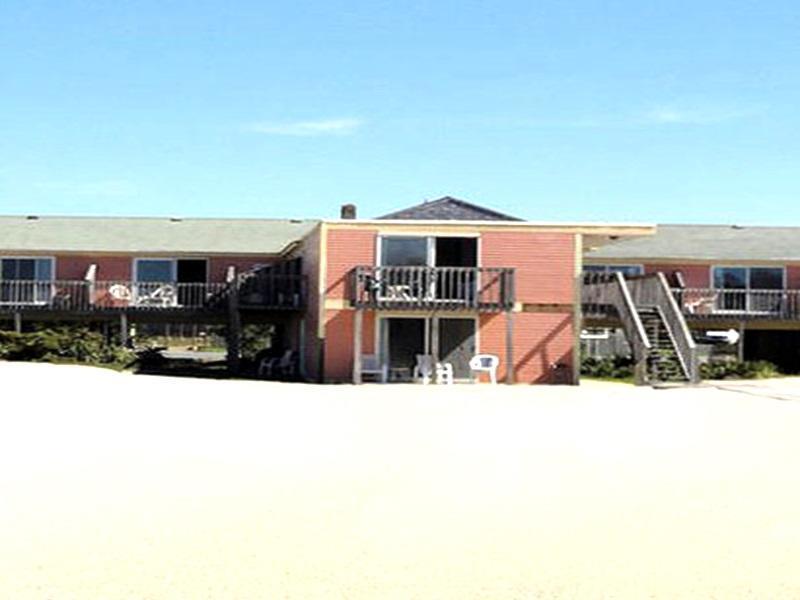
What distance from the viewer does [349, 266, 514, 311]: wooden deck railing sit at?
93.0 ft

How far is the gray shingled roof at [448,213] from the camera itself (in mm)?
31016

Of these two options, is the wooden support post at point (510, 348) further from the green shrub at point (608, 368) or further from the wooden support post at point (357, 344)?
the green shrub at point (608, 368)

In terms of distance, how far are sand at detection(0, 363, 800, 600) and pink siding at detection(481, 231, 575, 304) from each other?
11744 millimetres

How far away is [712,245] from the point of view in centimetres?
4134

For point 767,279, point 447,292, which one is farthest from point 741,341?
point 447,292

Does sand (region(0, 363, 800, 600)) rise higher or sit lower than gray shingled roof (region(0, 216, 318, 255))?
lower

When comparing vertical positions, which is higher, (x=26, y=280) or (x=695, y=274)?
(x=695, y=274)

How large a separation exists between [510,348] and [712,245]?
1551 centimetres

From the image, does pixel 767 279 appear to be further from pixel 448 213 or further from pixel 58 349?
pixel 58 349

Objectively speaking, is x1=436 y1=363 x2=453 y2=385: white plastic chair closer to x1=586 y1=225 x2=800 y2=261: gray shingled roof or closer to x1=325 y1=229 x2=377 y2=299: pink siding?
x1=325 y1=229 x2=377 y2=299: pink siding

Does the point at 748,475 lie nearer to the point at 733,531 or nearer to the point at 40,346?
the point at 733,531

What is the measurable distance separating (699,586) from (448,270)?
2203 cm

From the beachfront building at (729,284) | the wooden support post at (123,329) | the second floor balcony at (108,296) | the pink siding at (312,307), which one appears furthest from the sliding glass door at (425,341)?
the wooden support post at (123,329)

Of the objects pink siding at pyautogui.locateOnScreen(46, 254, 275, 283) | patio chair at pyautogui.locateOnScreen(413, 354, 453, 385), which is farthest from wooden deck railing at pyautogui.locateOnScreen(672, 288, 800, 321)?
pink siding at pyautogui.locateOnScreen(46, 254, 275, 283)
